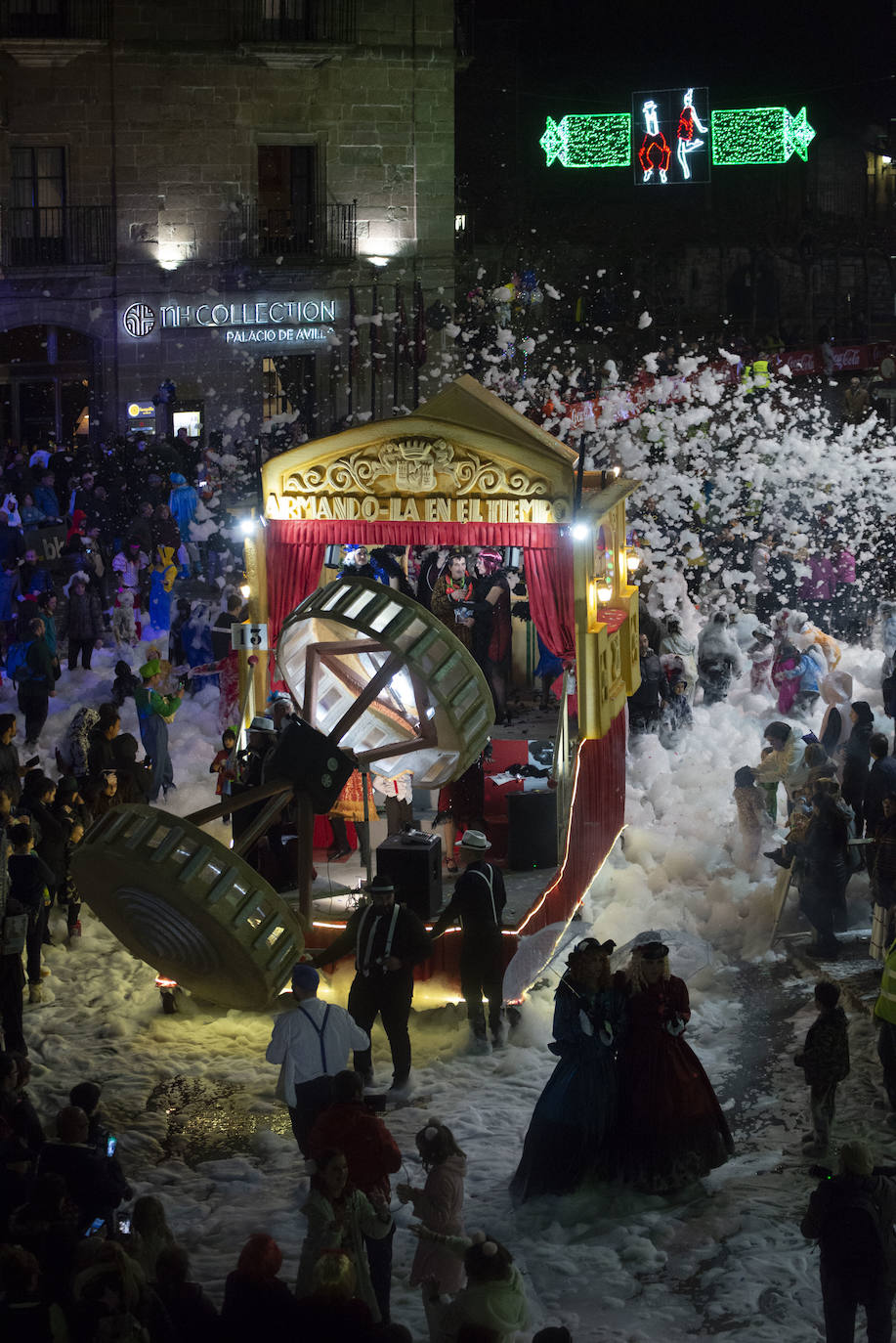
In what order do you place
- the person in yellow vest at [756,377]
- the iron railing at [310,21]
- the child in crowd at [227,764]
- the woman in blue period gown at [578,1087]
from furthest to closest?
the iron railing at [310,21]
the person in yellow vest at [756,377]
the child in crowd at [227,764]
the woman in blue period gown at [578,1087]

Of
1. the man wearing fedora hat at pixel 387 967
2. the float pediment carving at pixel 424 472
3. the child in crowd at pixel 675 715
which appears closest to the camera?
the man wearing fedora hat at pixel 387 967

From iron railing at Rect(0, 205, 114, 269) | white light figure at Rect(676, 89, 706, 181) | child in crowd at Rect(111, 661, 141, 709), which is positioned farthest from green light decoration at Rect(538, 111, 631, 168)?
child in crowd at Rect(111, 661, 141, 709)

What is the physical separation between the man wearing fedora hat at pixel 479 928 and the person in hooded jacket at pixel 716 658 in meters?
7.90

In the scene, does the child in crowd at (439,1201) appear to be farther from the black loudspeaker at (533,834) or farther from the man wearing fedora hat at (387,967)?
the black loudspeaker at (533,834)

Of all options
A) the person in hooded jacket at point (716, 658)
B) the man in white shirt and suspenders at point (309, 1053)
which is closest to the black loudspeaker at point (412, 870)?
the man in white shirt and suspenders at point (309, 1053)

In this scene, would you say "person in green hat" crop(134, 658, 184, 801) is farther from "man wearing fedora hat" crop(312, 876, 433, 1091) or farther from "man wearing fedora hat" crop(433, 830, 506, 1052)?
"man wearing fedora hat" crop(312, 876, 433, 1091)

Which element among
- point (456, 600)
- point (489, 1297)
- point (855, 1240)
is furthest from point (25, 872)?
point (456, 600)

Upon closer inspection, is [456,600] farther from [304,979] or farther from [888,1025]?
[304,979]

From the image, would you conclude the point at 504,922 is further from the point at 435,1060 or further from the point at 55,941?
the point at 55,941

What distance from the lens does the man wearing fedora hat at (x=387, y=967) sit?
30.7 feet

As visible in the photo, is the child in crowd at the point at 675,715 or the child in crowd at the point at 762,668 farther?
the child in crowd at the point at 762,668

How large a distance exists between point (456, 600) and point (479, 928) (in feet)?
21.8

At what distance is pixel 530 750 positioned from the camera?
1427cm

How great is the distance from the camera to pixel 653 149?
3309cm
